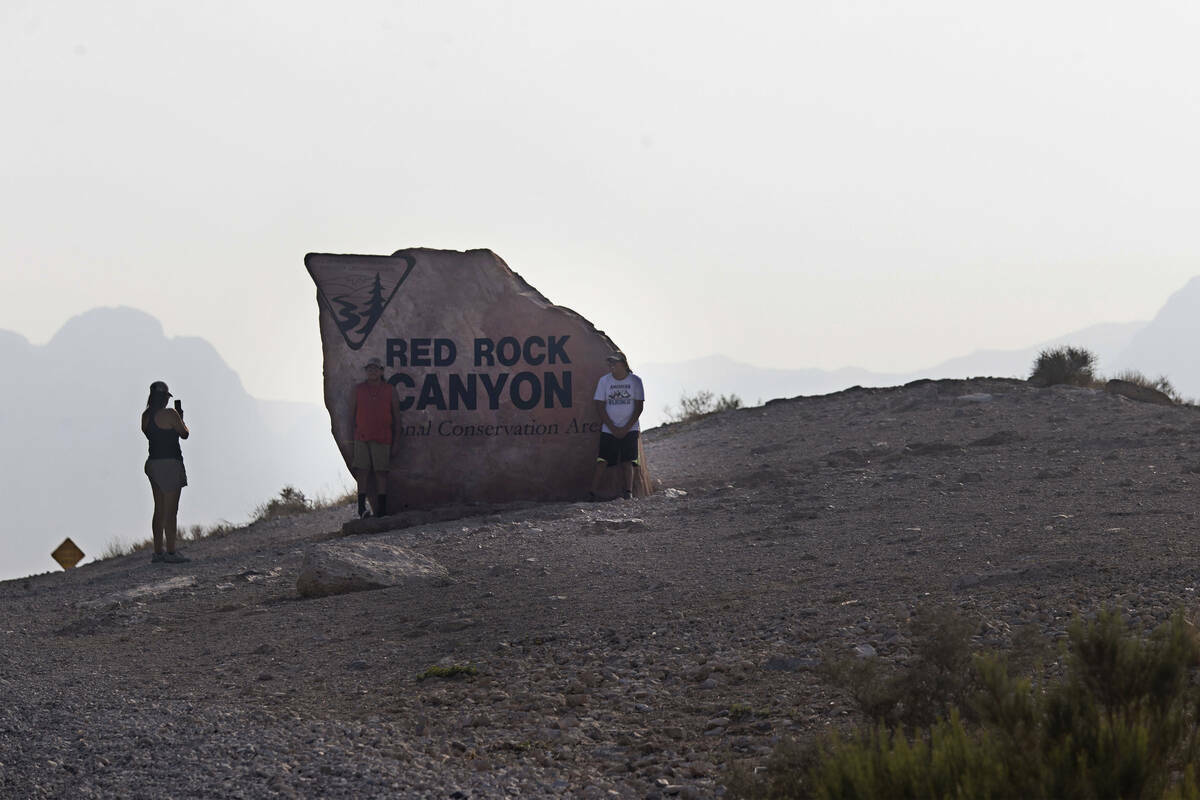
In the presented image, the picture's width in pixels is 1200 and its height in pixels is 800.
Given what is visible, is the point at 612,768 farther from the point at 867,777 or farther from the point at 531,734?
the point at 867,777

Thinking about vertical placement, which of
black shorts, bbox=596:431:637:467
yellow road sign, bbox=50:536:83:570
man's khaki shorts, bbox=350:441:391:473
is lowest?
yellow road sign, bbox=50:536:83:570

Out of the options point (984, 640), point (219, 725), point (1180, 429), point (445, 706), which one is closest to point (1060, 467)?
point (1180, 429)

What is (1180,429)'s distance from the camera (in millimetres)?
14000

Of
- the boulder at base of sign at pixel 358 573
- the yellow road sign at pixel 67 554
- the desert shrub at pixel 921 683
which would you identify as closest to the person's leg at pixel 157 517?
the boulder at base of sign at pixel 358 573

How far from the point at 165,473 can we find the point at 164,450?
0.24 m

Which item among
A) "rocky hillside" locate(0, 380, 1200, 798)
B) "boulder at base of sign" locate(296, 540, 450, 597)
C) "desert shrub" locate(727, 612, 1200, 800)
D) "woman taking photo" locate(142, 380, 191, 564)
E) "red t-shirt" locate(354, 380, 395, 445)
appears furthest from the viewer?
"red t-shirt" locate(354, 380, 395, 445)

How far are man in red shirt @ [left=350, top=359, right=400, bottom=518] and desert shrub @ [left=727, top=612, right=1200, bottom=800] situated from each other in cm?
925

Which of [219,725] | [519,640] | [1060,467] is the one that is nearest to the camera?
[219,725]

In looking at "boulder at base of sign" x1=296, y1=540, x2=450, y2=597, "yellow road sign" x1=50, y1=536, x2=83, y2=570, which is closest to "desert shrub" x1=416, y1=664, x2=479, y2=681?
"boulder at base of sign" x1=296, y1=540, x2=450, y2=597

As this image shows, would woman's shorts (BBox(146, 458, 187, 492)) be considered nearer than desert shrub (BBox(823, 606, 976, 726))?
No

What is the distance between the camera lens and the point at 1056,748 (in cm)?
352

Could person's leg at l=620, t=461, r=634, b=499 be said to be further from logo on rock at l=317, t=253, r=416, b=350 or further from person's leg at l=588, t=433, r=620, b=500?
logo on rock at l=317, t=253, r=416, b=350

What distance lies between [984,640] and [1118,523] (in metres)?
3.53

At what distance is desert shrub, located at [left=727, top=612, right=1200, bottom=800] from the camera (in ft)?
11.0
